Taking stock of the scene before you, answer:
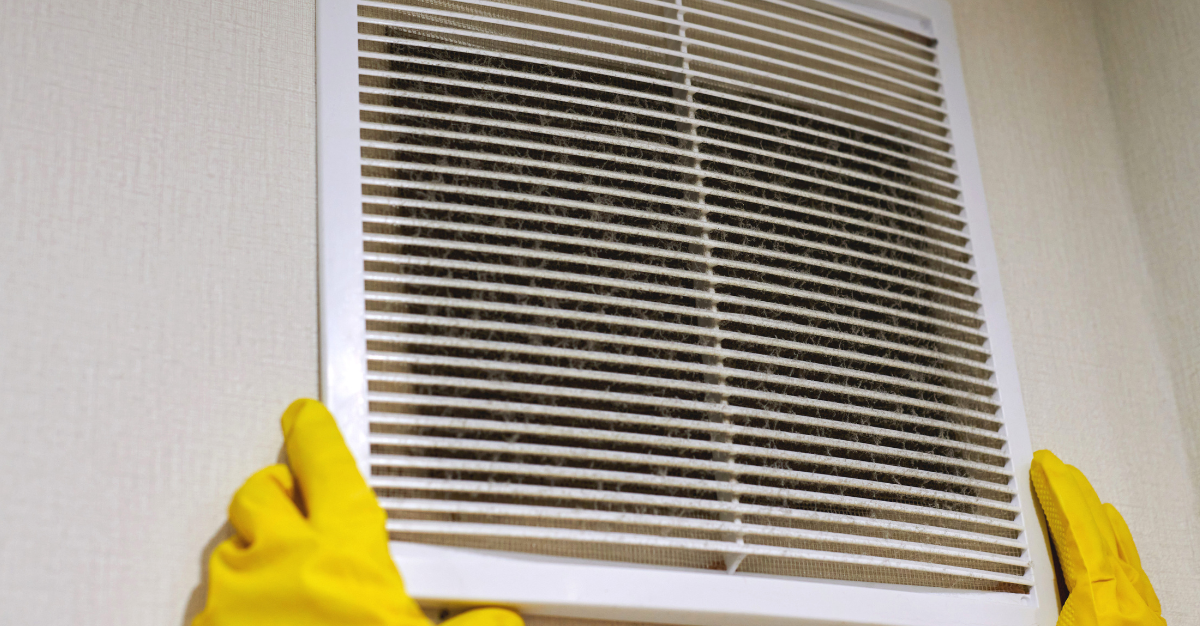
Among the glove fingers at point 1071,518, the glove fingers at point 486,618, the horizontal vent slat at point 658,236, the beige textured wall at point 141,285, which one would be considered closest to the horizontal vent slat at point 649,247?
the horizontal vent slat at point 658,236

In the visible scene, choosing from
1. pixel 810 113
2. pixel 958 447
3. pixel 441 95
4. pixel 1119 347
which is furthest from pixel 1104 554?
pixel 441 95

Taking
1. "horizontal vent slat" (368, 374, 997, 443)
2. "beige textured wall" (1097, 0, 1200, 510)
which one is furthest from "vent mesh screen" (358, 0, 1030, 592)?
"beige textured wall" (1097, 0, 1200, 510)

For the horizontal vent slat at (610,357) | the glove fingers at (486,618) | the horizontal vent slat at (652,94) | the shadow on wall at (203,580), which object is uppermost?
the horizontal vent slat at (652,94)

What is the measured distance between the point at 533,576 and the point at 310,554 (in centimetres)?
21

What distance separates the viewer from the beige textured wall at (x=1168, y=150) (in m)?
1.41

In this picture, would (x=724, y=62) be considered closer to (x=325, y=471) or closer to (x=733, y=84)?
(x=733, y=84)

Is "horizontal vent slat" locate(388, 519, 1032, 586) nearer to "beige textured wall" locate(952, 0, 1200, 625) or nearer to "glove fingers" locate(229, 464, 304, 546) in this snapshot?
"glove fingers" locate(229, 464, 304, 546)

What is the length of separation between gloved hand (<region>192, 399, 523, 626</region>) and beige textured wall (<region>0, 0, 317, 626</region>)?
66mm

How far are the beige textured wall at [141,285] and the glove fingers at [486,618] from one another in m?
0.23

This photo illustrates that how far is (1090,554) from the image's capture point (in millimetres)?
1123

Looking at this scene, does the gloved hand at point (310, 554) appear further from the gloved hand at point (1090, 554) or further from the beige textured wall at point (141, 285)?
the gloved hand at point (1090, 554)

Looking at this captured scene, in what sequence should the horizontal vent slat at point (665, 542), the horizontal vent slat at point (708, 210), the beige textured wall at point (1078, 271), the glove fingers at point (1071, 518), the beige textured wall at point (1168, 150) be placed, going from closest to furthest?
the horizontal vent slat at point (665, 542)
the horizontal vent slat at point (708, 210)
the glove fingers at point (1071, 518)
the beige textured wall at point (1078, 271)
the beige textured wall at point (1168, 150)

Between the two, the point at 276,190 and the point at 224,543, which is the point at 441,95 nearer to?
the point at 276,190

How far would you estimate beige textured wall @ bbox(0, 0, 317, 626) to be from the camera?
0.86m
